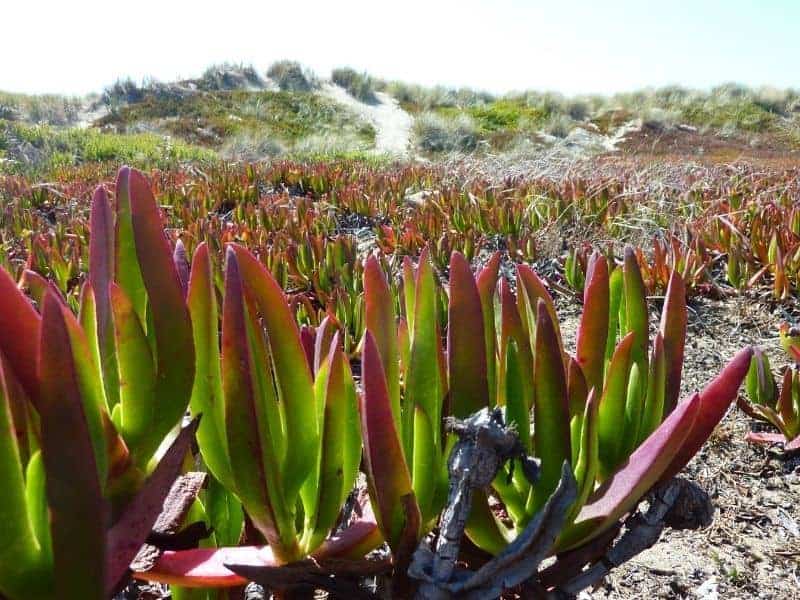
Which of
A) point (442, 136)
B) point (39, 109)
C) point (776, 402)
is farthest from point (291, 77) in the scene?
point (776, 402)

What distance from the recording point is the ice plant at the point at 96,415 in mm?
451

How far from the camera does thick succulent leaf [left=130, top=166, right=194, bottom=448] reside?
0.58 m

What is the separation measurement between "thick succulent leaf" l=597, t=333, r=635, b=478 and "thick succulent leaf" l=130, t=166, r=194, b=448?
1.55ft

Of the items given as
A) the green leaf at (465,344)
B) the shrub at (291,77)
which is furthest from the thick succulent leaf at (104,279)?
the shrub at (291,77)

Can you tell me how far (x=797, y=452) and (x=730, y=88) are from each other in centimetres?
3414

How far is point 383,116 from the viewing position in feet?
96.4

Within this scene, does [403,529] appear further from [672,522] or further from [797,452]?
[797,452]

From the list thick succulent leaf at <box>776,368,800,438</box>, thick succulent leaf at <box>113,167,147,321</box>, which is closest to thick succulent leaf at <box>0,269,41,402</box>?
thick succulent leaf at <box>113,167,147,321</box>

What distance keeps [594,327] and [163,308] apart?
1.73ft

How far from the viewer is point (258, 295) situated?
0.64 m

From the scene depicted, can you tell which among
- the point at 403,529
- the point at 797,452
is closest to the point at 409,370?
the point at 403,529

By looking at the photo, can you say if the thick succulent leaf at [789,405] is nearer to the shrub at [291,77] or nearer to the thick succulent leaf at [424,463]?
the thick succulent leaf at [424,463]

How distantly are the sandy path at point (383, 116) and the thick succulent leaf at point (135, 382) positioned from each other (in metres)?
→ 22.3

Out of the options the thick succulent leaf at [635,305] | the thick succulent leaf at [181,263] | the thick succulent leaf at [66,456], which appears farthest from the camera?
the thick succulent leaf at [635,305]
